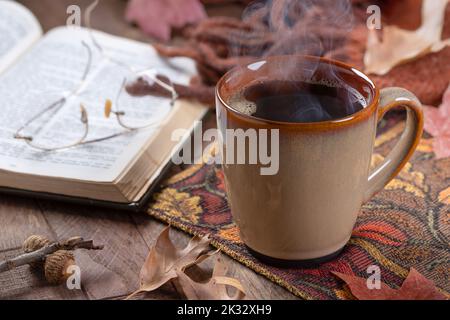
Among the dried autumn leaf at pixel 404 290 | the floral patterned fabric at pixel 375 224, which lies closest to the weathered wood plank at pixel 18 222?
the floral patterned fabric at pixel 375 224

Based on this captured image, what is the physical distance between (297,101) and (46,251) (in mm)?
313

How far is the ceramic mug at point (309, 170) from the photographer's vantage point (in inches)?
23.6

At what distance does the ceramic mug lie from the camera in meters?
0.60

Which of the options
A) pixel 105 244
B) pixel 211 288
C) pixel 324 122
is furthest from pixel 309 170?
pixel 105 244

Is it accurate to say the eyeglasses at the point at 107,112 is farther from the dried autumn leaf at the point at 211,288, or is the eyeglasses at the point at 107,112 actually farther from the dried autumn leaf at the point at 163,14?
the dried autumn leaf at the point at 211,288

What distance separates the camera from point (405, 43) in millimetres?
1025

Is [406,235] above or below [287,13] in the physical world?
below

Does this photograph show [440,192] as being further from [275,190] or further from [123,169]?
[123,169]

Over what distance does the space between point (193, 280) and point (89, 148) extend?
11.1 inches

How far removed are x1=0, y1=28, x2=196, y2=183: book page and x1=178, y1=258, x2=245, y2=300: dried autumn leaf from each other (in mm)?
190

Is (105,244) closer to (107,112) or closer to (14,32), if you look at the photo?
(107,112)
